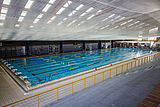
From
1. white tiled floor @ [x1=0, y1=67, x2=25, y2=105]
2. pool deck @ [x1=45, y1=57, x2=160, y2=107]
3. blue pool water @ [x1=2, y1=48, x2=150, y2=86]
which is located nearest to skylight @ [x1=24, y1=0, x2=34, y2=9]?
blue pool water @ [x1=2, y1=48, x2=150, y2=86]

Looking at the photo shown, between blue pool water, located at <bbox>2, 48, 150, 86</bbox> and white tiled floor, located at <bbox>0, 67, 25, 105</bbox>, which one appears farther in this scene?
blue pool water, located at <bbox>2, 48, 150, 86</bbox>

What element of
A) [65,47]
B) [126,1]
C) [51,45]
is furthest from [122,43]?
[126,1]

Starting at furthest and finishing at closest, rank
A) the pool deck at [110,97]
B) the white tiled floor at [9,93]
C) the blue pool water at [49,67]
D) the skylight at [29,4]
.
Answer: the blue pool water at [49,67] < the white tiled floor at [9,93] < the skylight at [29,4] < the pool deck at [110,97]

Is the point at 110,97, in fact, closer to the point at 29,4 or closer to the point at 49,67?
the point at 29,4

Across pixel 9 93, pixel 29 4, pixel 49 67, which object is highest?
pixel 29 4

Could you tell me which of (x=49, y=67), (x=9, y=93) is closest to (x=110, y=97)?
(x=9, y=93)

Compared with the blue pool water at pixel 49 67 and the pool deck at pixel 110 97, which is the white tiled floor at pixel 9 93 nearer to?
the blue pool water at pixel 49 67

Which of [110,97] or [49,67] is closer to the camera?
[110,97]

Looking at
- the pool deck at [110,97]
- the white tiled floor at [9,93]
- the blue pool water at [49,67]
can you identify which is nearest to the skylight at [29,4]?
the blue pool water at [49,67]

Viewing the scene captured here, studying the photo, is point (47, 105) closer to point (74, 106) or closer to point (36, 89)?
point (74, 106)

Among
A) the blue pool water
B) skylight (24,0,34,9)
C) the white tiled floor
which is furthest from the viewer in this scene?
the blue pool water

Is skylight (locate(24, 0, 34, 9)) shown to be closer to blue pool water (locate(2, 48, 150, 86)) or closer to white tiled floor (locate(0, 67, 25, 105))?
blue pool water (locate(2, 48, 150, 86))

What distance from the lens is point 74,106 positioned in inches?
175

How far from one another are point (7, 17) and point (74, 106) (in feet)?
20.9
